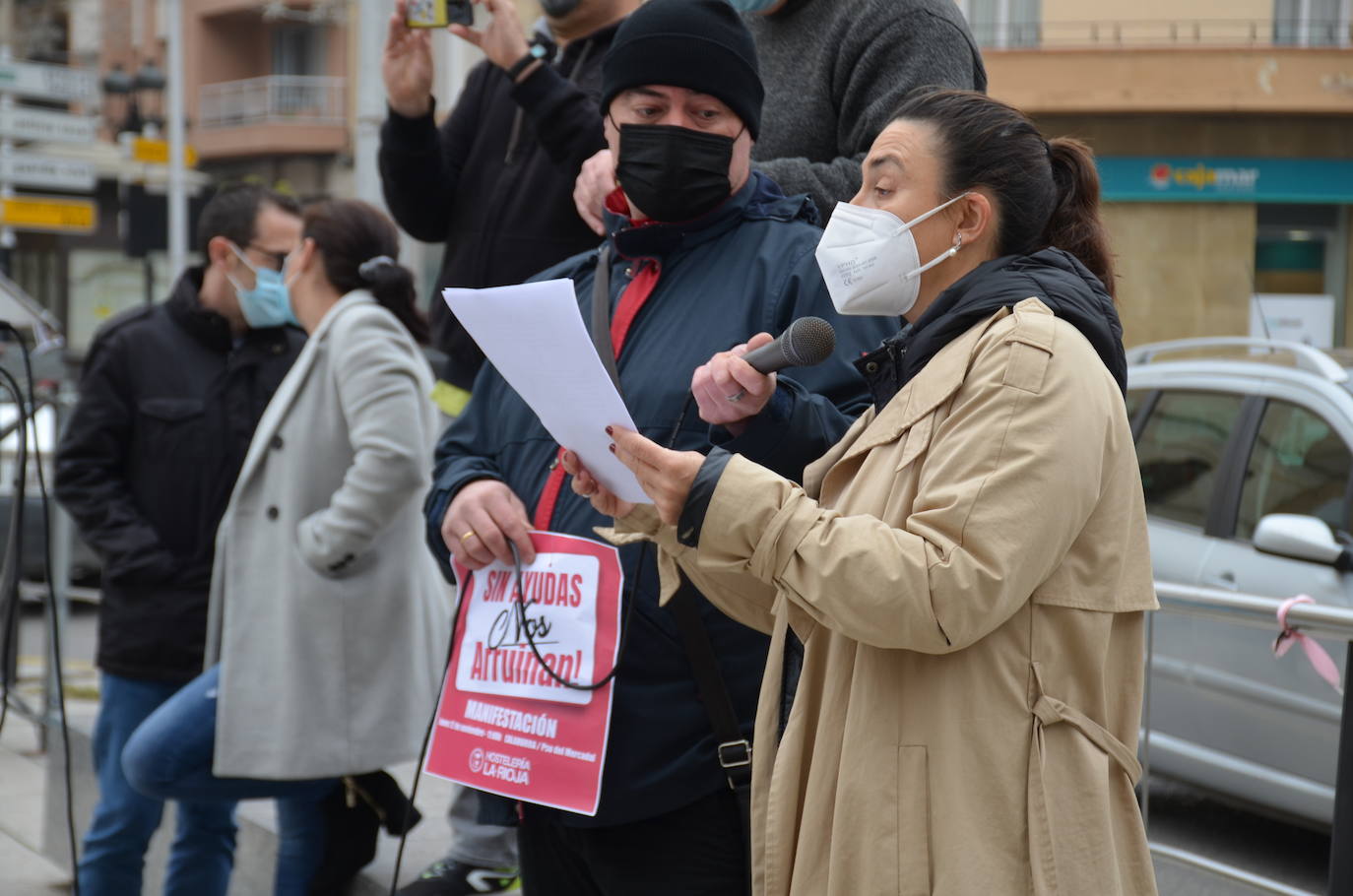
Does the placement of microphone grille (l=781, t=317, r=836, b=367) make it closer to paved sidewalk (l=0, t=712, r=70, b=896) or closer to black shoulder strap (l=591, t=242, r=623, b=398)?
black shoulder strap (l=591, t=242, r=623, b=398)

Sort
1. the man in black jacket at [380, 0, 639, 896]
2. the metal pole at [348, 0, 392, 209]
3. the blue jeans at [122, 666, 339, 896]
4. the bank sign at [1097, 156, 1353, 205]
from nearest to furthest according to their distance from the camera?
the man in black jacket at [380, 0, 639, 896] < the blue jeans at [122, 666, 339, 896] < the metal pole at [348, 0, 392, 209] < the bank sign at [1097, 156, 1353, 205]

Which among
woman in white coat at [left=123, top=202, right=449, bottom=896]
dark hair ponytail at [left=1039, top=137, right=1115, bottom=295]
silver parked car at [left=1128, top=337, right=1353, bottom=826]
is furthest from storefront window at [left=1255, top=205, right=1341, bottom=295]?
dark hair ponytail at [left=1039, top=137, right=1115, bottom=295]

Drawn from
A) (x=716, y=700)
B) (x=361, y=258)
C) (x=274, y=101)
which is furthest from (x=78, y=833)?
(x=274, y=101)

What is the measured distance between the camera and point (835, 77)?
3023 millimetres

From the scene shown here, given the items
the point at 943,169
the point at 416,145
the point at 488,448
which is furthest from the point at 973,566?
the point at 416,145

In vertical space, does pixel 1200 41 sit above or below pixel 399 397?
above

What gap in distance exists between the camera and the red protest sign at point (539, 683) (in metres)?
2.45

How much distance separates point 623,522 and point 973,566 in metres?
0.63

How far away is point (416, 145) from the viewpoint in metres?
3.53

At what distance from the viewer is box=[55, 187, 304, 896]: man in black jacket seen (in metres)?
4.06

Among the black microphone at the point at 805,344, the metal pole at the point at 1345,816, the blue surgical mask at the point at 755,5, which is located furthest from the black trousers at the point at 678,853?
the blue surgical mask at the point at 755,5

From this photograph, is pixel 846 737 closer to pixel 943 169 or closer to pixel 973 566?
pixel 973 566

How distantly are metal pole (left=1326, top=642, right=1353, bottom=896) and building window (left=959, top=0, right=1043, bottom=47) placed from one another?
17.9m

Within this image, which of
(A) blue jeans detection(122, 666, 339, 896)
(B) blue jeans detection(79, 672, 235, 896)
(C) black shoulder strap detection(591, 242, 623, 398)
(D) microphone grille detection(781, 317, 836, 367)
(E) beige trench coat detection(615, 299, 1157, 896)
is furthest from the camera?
(B) blue jeans detection(79, 672, 235, 896)
